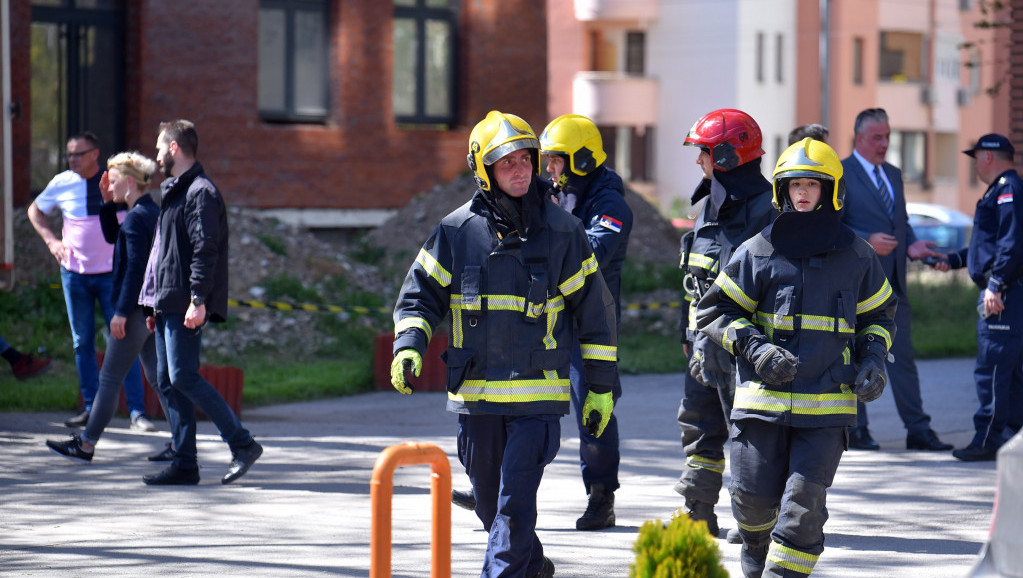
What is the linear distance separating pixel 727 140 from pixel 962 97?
49.7 meters

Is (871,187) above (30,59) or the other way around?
the other way around

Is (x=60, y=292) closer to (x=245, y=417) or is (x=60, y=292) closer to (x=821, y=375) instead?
(x=245, y=417)

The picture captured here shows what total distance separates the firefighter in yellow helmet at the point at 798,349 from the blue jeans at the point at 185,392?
3.73 m

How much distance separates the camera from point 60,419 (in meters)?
10.9

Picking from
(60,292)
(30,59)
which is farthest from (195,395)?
(30,59)

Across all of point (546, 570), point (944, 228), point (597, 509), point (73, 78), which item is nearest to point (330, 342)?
point (73, 78)

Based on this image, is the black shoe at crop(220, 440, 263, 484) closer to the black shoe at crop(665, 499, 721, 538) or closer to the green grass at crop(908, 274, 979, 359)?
the black shoe at crop(665, 499, 721, 538)

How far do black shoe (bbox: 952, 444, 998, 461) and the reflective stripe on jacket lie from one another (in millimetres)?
3892

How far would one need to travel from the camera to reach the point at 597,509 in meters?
7.20

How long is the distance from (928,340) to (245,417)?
27.4ft

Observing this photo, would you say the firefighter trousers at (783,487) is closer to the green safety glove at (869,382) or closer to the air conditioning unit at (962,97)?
the green safety glove at (869,382)

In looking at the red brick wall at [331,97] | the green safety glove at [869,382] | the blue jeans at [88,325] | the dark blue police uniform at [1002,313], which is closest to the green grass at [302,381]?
the blue jeans at [88,325]

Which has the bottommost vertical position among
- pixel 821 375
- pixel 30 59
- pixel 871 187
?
pixel 821 375

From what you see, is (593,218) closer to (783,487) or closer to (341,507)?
(783,487)
